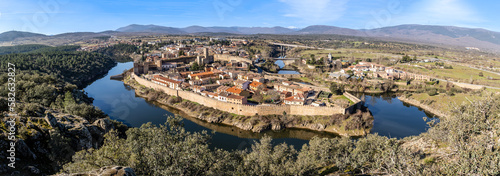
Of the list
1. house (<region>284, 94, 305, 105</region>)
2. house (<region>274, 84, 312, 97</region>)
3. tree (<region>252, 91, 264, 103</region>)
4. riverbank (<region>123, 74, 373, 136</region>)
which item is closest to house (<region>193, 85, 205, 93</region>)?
riverbank (<region>123, 74, 373, 136</region>)

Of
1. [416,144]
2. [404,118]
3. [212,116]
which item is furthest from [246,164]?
[404,118]

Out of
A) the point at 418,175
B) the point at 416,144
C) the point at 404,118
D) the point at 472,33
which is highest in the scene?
the point at 472,33

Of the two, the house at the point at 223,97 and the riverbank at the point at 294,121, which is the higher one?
the house at the point at 223,97

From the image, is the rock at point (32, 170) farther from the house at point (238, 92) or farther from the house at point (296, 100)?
the house at point (296, 100)

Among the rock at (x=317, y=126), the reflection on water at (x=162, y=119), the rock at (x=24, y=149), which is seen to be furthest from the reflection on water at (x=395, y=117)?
the rock at (x=24, y=149)

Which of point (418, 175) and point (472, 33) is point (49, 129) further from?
point (472, 33)

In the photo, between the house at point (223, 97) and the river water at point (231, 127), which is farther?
the house at point (223, 97)
